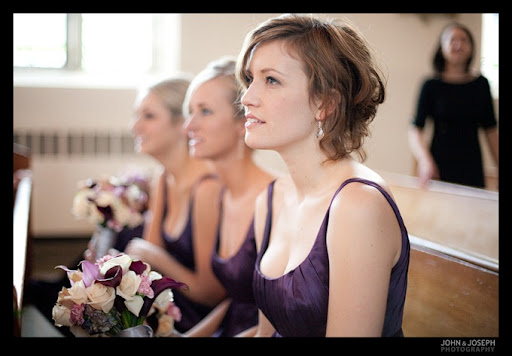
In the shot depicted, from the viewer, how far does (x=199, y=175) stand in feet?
8.87

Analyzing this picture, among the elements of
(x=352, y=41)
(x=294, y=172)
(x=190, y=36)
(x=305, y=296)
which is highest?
(x=190, y=36)

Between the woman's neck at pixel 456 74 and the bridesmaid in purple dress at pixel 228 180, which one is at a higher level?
the woman's neck at pixel 456 74

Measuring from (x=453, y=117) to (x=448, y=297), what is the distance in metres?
1.35

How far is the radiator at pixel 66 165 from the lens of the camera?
504 cm

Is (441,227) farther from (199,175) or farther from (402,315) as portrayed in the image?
(402,315)

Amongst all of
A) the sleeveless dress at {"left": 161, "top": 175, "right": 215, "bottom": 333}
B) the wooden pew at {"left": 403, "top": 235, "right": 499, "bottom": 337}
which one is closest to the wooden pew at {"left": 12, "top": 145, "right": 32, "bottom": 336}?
the sleeveless dress at {"left": 161, "top": 175, "right": 215, "bottom": 333}

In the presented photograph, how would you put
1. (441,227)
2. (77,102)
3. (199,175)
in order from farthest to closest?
(77,102), (441,227), (199,175)

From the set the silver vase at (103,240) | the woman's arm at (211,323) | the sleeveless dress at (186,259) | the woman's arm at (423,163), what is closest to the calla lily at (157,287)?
the woman's arm at (211,323)

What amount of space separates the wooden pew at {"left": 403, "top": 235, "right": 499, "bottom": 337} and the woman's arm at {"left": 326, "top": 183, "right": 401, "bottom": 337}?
25 centimetres

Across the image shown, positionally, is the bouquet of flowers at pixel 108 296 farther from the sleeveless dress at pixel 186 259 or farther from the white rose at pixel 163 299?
the sleeveless dress at pixel 186 259

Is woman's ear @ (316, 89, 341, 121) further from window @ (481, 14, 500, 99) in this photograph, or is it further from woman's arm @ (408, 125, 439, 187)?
woman's arm @ (408, 125, 439, 187)

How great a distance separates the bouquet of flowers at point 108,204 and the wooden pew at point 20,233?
21 centimetres
